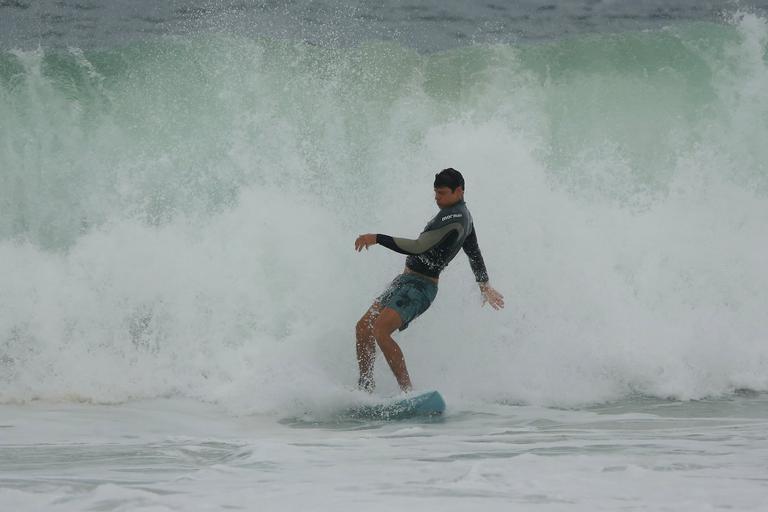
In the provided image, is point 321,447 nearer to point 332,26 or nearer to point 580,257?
point 580,257

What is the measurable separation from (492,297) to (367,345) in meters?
0.99

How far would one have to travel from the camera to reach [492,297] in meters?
6.84

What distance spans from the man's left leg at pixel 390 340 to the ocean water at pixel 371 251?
1.60 feet

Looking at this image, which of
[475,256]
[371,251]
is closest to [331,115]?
[371,251]

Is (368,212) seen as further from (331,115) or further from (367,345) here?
(367,345)

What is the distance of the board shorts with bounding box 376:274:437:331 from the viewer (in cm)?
659

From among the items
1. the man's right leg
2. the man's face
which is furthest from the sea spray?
the man's face

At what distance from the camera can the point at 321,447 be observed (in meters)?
5.69

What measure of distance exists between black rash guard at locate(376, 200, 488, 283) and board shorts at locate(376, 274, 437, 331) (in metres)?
0.08

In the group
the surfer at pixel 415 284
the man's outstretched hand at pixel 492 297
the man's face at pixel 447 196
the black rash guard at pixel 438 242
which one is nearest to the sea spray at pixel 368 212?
the surfer at pixel 415 284

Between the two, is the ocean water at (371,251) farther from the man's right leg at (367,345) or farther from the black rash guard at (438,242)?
the black rash guard at (438,242)

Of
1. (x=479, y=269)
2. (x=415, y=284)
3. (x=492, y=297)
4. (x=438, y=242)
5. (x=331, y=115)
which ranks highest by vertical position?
(x=331, y=115)

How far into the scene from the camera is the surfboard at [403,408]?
6.46 metres

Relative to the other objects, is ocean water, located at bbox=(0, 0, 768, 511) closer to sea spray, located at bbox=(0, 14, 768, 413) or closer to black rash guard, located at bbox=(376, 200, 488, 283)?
sea spray, located at bbox=(0, 14, 768, 413)
